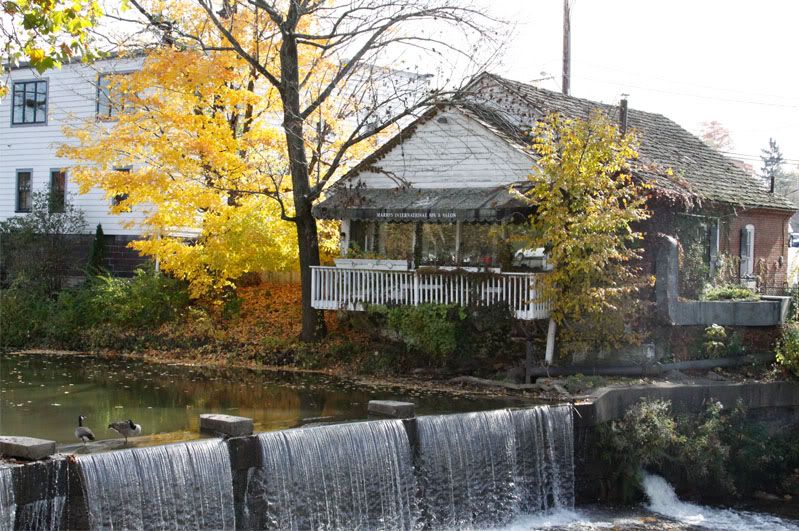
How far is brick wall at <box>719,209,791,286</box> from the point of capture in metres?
25.6

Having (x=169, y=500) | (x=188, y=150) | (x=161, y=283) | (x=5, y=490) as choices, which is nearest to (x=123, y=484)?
(x=169, y=500)

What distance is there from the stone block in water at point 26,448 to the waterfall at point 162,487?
422 millimetres

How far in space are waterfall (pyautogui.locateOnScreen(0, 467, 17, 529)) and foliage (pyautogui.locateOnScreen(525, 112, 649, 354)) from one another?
36.4 feet

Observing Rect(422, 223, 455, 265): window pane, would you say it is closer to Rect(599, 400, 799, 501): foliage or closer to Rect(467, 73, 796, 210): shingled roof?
Rect(467, 73, 796, 210): shingled roof

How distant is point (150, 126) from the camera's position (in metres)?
24.0

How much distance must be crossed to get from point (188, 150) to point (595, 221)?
10.5 m

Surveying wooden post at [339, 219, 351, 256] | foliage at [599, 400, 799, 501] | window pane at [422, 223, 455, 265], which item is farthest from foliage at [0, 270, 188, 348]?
foliage at [599, 400, 799, 501]

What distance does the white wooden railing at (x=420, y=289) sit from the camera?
64.3 ft

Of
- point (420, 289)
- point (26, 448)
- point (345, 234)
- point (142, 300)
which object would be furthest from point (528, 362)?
point (142, 300)

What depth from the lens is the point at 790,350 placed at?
18906mm

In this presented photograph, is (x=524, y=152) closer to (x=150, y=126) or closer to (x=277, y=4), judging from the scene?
(x=277, y=4)

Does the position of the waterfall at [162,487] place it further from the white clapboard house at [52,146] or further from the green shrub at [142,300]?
the white clapboard house at [52,146]

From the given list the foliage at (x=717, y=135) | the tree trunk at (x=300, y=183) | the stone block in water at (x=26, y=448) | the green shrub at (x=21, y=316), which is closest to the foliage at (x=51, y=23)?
the stone block in water at (x=26, y=448)

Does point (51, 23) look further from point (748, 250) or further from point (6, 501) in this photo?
point (748, 250)
